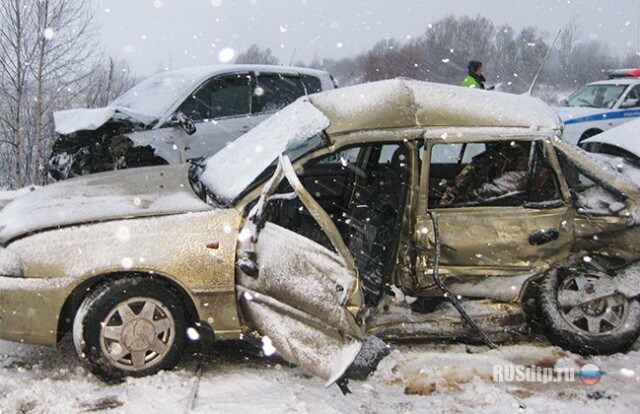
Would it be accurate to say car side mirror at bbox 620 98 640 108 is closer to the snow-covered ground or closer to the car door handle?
the snow-covered ground

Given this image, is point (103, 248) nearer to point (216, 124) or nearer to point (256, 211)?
point (256, 211)

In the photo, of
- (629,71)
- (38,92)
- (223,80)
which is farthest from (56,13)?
(629,71)

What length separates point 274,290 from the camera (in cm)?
357

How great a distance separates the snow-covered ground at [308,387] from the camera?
345cm

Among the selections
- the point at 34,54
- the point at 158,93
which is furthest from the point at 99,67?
the point at 158,93

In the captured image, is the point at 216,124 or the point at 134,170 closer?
the point at 134,170

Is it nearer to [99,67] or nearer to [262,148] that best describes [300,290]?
[262,148]

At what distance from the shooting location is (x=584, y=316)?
4.19m

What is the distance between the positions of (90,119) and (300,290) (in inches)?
188

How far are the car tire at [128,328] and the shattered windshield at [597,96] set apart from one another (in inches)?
422

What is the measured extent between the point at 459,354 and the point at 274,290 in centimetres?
147

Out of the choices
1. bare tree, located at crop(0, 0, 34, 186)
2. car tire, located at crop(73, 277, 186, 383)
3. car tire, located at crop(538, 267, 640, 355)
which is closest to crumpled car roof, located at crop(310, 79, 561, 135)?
car tire, located at crop(538, 267, 640, 355)

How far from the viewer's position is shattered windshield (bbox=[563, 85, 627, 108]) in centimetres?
1195

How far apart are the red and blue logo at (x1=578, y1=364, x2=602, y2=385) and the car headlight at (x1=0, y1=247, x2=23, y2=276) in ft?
11.5
